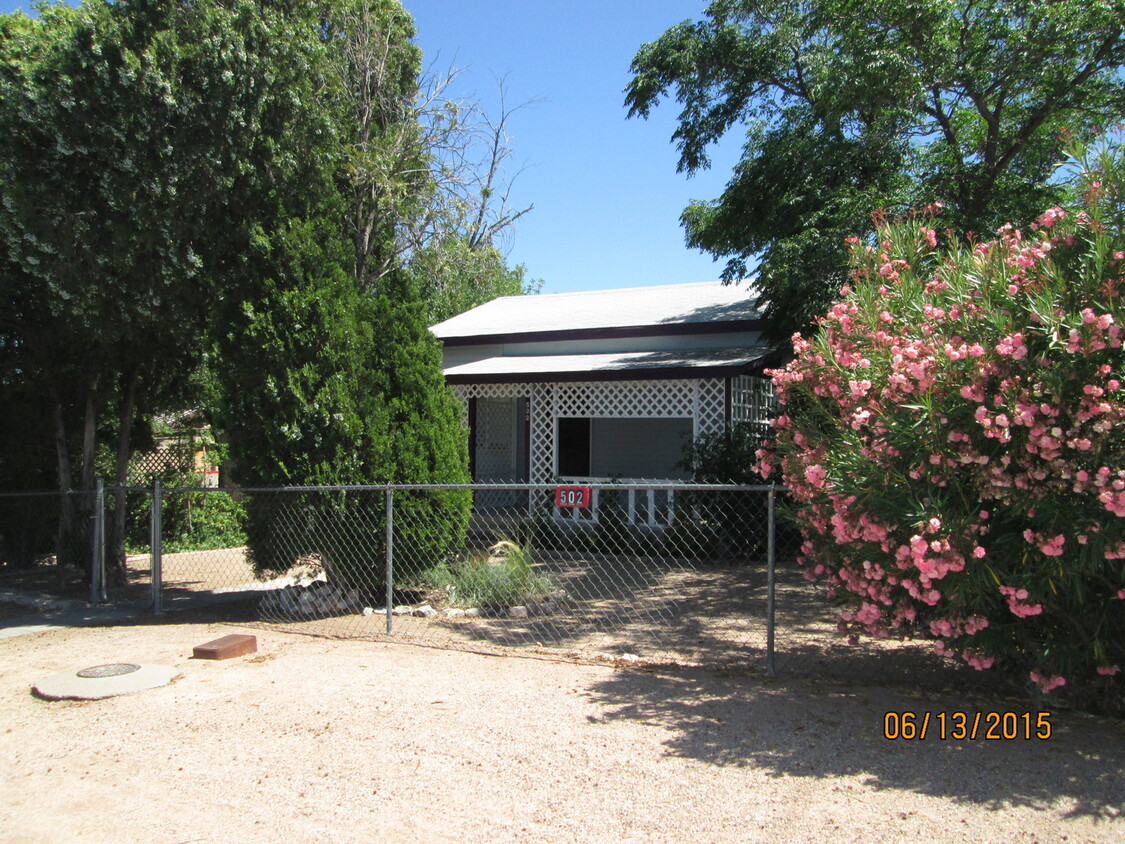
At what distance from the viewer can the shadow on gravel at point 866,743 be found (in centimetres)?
372

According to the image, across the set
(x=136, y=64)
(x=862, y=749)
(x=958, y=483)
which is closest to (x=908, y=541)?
(x=958, y=483)

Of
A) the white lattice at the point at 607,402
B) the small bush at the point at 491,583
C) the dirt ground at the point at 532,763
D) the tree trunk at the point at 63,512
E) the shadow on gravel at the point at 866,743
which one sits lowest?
the dirt ground at the point at 532,763

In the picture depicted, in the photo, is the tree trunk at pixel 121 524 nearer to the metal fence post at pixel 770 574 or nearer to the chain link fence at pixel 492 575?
the chain link fence at pixel 492 575

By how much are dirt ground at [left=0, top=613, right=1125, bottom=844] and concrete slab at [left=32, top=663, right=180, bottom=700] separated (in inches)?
3.9

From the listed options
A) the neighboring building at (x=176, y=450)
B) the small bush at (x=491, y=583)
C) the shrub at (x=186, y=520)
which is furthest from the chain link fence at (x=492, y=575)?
the neighboring building at (x=176, y=450)

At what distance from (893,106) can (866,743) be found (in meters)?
7.15

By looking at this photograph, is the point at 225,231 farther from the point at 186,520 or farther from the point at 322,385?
the point at 186,520

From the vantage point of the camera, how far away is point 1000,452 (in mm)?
4012

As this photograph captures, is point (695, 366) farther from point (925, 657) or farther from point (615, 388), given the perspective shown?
point (925, 657)

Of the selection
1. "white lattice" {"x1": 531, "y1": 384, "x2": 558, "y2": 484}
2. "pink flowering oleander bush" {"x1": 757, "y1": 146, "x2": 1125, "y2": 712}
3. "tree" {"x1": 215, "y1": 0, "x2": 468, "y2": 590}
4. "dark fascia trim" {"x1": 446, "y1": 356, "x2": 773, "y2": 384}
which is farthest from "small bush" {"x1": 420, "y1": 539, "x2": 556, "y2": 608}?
"white lattice" {"x1": 531, "y1": 384, "x2": 558, "y2": 484}

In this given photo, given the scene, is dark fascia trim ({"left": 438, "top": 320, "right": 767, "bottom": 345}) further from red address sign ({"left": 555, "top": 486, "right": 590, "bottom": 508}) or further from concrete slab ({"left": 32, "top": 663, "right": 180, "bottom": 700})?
concrete slab ({"left": 32, "top": 663, "right": 180, "bottom": 700})

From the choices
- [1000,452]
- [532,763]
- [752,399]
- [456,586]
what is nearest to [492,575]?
[456,586]

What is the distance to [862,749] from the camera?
4180 millimetres

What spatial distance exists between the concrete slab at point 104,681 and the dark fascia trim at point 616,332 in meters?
7.20
